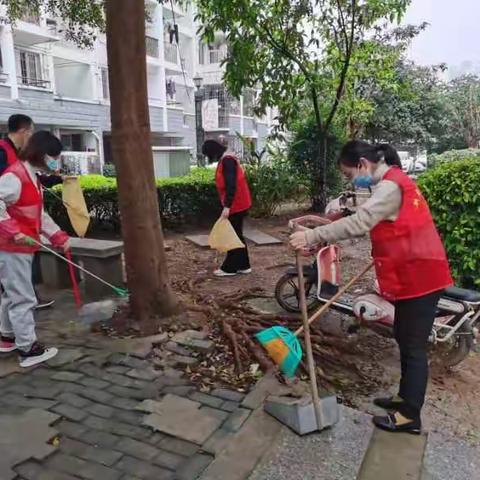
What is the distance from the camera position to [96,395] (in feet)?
9.95

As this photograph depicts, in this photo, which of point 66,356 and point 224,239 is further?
point 224,239

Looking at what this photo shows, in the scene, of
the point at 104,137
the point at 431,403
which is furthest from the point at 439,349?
the point at 104,137

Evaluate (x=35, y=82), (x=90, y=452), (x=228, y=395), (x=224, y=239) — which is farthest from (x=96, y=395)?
(x=35, y=82)

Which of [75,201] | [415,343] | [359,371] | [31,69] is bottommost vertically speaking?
[359,371]

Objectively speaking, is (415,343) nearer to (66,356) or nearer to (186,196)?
(66,356)

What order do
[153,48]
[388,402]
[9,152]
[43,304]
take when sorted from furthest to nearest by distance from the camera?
[153,48], [43,304], [9,152], [388,402]

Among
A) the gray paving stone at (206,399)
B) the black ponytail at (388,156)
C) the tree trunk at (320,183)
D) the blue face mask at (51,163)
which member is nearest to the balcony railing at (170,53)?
the tree trunk at (320,183)

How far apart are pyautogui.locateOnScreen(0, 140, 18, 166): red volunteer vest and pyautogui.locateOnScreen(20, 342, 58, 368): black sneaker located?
1533 millimetres

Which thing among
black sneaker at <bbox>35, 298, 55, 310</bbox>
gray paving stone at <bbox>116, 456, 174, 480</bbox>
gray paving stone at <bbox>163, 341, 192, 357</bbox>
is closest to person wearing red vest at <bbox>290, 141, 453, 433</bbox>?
gray paving stone at <bbox>116, 456, 174, 480</bbox>

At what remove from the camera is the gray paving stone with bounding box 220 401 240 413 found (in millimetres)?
2936

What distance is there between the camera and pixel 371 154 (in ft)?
Result: 9.37

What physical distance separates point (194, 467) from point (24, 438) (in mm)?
905

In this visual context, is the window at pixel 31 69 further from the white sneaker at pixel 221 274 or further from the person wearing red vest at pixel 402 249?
the person wearing red vest at pixel 402 249

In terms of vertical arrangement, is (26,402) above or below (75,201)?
below
